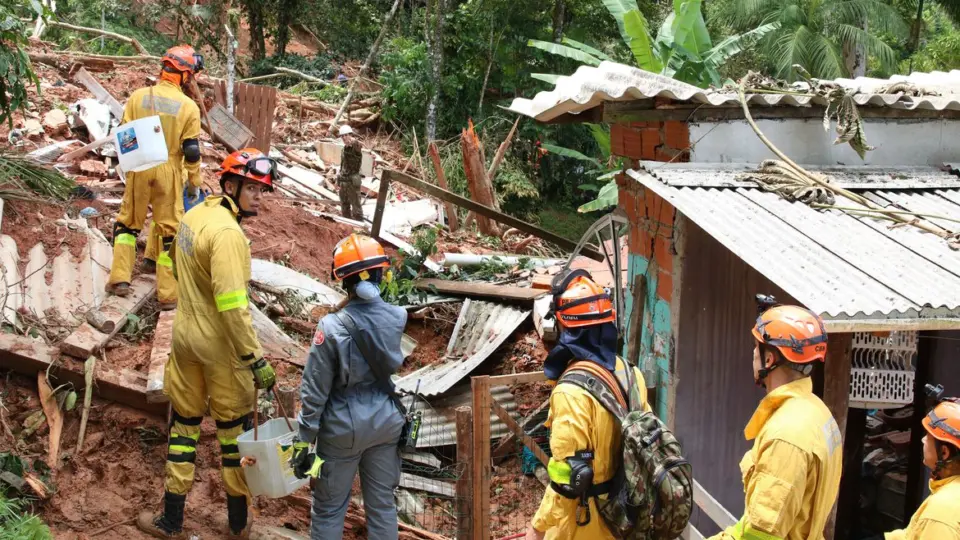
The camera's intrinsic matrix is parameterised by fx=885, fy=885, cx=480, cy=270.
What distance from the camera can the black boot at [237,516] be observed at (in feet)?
18.3

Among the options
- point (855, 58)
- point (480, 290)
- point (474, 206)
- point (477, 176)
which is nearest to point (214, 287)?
point (480, 290)

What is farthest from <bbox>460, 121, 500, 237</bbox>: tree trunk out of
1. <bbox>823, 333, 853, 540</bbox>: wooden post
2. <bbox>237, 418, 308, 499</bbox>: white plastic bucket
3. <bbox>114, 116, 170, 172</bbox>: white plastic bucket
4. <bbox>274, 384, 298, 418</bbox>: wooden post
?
<bbox>823, 333, 853, 540</bbox>: wooden post

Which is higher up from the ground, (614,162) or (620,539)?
(614,162)

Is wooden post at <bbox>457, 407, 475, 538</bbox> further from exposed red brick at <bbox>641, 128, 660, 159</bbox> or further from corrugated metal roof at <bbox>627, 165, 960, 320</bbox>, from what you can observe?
exposed red brick at <bbox>641, 128, 660, 159</bbox>

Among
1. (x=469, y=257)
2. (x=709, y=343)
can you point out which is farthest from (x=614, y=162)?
(x=709, y=343)

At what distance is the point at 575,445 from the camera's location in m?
3.81

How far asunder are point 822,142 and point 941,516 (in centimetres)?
325

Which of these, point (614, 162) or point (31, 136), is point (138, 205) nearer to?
point (31, 136)

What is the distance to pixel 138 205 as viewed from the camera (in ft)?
24.1

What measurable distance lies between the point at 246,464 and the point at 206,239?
4.48 feet

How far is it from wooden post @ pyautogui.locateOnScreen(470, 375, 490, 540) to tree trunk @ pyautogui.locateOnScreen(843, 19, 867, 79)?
18.9m

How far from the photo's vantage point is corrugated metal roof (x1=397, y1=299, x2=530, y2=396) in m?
8.16

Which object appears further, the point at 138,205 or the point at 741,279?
the point at 138,205

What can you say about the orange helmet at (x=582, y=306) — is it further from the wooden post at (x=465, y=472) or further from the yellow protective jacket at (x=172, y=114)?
the yellow protective jacket at (x=172, y=114)
